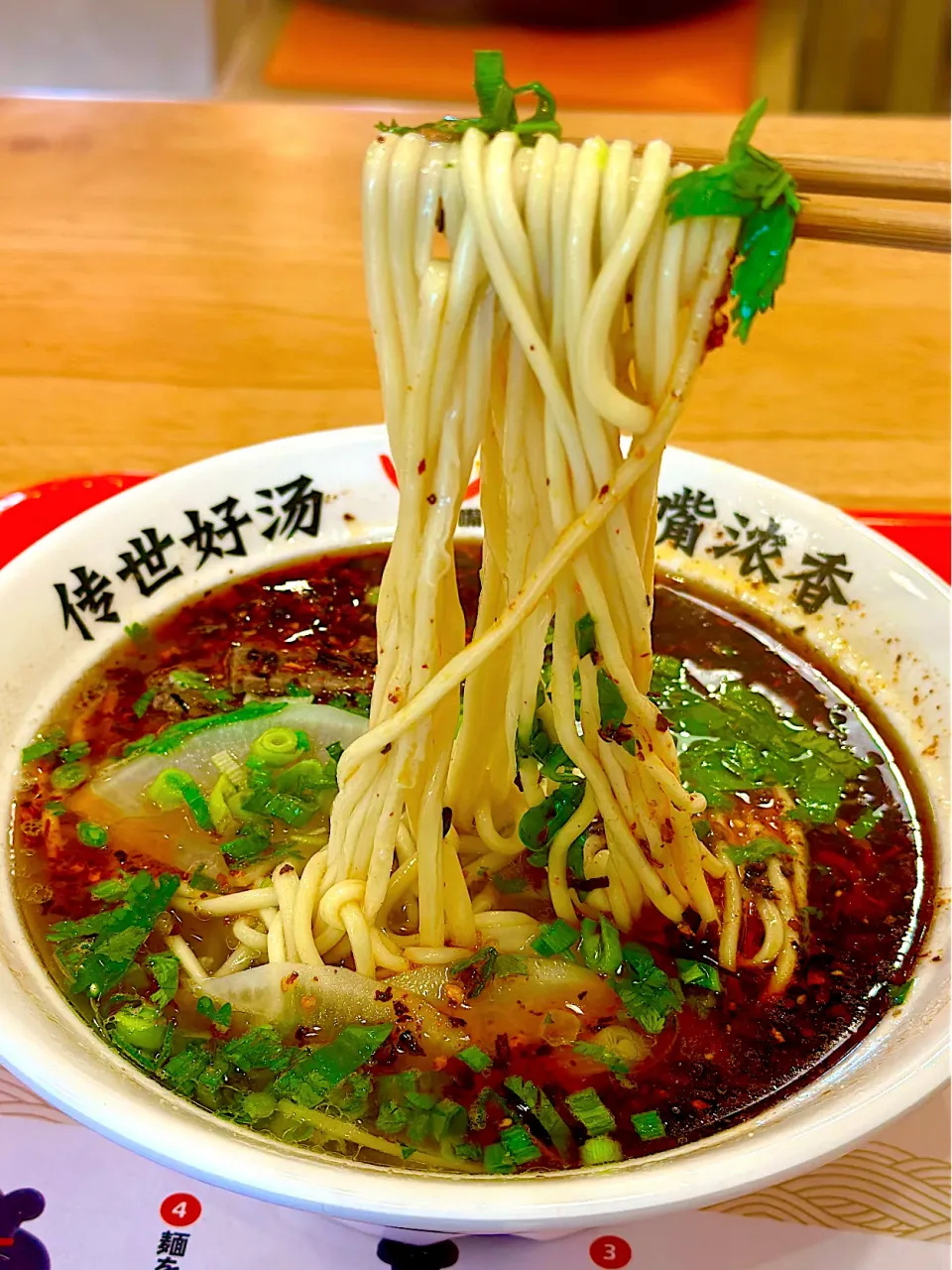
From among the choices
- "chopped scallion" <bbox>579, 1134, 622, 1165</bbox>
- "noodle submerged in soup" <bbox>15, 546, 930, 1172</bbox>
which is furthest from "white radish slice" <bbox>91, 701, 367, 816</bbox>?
"chopped scallion" <bbox>579, 1134, 622, 1165</bbox>

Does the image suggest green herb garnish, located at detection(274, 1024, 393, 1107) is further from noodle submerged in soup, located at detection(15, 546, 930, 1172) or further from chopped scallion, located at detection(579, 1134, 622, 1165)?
chopped scallion, located at detection(579, 1134, 622, 1165)

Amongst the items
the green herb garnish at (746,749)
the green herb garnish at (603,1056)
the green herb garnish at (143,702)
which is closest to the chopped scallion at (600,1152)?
the green herb garnish at (603,1056)

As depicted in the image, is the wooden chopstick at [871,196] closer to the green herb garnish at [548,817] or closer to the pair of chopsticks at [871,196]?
the pair of chopsticks at [871,196]

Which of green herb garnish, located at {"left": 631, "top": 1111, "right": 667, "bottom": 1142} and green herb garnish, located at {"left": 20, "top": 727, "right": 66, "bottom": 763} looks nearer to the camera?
green herb garnish, located at {"left": 631, "top": 1111, "right": 667, "bottom": 1142}

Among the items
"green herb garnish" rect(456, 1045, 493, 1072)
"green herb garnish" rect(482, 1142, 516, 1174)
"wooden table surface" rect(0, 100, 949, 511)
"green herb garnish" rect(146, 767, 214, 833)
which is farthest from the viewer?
"wooden table surface" rect(0, 100, 949, 511)

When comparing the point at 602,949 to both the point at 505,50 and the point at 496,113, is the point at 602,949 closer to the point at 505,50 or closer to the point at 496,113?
the point at 496,113

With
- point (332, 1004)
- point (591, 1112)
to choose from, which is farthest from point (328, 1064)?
point (591, 1112)
